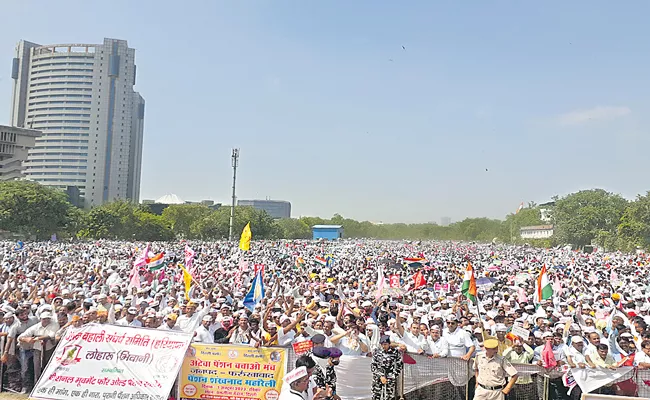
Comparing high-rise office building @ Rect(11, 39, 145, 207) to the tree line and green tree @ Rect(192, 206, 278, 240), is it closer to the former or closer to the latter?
the tree line

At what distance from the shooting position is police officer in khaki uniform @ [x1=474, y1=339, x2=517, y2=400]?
6641mm

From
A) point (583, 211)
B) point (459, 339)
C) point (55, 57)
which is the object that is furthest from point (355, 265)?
point (55, 57)

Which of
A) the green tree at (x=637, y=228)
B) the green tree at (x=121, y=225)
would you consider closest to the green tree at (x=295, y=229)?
the green tree at (x=121, y=225)

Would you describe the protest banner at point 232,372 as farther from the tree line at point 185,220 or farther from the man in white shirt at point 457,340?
the tree line at point 185,220

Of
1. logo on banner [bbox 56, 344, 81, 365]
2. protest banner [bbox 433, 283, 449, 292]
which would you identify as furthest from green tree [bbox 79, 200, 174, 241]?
logo on banner [bbox 56, 344, 81, 365]

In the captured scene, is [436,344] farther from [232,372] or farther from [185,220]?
[185,220]

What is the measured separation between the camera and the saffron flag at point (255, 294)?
37.9 ft

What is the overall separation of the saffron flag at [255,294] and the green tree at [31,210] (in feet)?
190

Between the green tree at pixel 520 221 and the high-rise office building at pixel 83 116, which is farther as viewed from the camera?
the green tree at pixel 520 221

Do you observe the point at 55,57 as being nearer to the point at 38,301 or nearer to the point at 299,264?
the point at 299,264

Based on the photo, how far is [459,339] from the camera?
837 centimetres

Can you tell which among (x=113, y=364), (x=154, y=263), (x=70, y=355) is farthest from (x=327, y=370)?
(x=154, y=263)

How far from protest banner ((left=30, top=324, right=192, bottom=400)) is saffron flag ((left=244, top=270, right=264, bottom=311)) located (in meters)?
3.86

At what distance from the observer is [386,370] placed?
734 centimetres
